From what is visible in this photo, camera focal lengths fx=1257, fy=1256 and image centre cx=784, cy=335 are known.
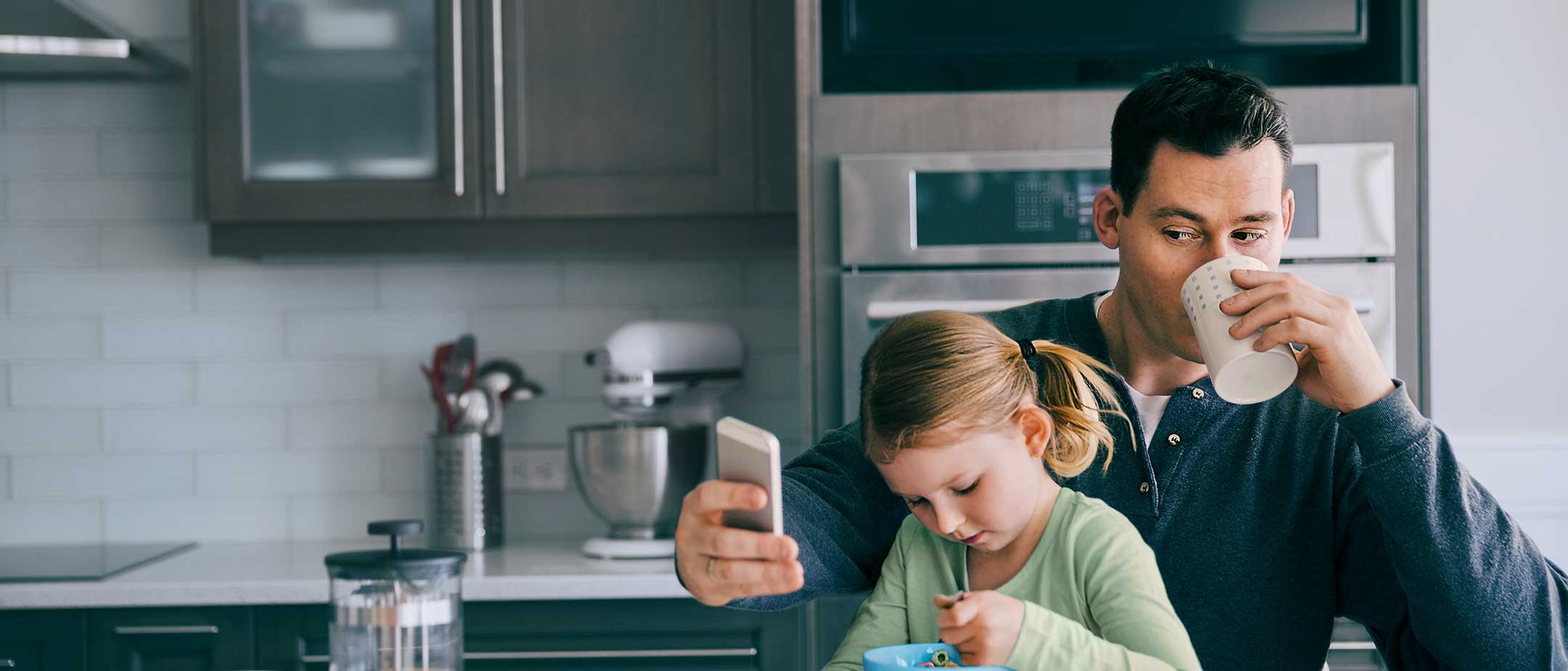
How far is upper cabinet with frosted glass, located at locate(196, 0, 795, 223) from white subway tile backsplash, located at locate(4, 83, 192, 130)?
1.31ft

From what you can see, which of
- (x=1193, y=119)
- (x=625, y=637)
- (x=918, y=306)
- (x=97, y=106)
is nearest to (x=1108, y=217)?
(x=1193, y=119)

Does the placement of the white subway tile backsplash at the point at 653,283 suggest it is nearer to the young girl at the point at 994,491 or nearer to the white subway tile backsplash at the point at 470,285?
the white subway tile backsplash at the point at 470,285

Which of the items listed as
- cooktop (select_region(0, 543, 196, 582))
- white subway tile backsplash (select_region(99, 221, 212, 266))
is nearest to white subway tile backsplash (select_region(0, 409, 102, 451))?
cooktop (select_region(0, 543, 196, 582))

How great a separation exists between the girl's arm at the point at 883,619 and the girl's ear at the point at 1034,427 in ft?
0.60

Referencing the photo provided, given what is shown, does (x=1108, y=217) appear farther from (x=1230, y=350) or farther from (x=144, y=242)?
(x=144, y=242)

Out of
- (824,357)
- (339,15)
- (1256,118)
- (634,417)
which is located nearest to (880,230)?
(824,357)

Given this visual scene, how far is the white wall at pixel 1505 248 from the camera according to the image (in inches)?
101

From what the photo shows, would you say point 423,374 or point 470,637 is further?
point 423,374

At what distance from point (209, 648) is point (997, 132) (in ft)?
5.60

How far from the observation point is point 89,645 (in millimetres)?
2311

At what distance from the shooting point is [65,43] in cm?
238

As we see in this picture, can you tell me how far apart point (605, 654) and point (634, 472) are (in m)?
0.37

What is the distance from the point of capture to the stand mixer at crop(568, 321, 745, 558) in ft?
8.15

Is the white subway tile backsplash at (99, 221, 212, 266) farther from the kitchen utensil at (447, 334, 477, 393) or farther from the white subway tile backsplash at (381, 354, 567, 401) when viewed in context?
the kitchen utensil at (447, 334, 477, 393)
